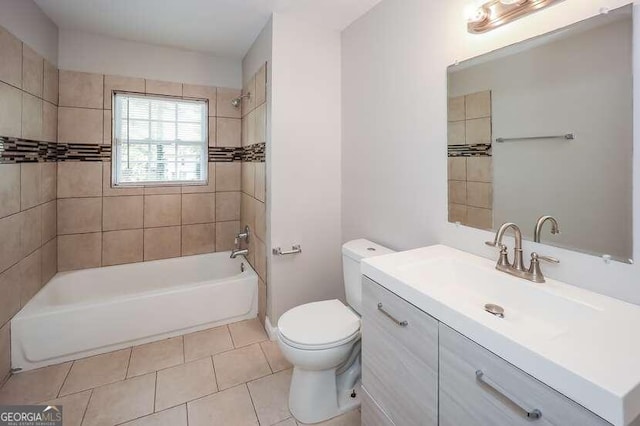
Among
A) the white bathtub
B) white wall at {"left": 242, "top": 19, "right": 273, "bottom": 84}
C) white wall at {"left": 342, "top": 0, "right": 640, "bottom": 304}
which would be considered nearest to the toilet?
white wall at {"left": 342, "top": 0, "right": 640, "bottom": 304}

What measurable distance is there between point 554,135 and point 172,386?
2310mm

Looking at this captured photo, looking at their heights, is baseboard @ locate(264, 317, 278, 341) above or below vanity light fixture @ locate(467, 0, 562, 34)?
below

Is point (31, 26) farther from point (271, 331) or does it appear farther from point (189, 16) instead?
point (271, 331)

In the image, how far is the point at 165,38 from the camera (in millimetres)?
2652

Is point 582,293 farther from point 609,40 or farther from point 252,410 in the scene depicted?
point 252,410

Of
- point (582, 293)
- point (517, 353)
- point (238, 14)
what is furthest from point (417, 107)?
point (238, 14)

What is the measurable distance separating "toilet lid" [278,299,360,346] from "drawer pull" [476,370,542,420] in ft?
2.71

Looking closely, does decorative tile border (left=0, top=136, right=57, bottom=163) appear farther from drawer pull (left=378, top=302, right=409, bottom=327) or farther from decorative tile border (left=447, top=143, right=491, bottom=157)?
decorative tile border (left=447, top=143, right=491, bottom=157)

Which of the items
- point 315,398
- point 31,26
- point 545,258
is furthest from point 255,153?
point 545,258

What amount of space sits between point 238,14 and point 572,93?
6.99 ft

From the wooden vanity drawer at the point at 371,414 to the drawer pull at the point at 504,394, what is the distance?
0.53 m

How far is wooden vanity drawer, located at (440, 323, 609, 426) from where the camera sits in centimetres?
65

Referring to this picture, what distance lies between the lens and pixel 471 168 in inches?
57.0

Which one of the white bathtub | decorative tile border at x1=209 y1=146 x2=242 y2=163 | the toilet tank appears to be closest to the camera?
the toilet tank
